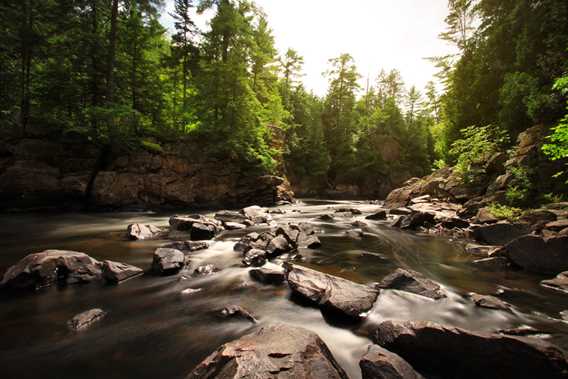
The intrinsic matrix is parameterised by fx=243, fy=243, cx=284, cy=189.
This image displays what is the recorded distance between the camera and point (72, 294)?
4391 millimetres

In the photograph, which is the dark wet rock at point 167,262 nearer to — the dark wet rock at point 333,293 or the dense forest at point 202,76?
the dark wet rock at point 333,293

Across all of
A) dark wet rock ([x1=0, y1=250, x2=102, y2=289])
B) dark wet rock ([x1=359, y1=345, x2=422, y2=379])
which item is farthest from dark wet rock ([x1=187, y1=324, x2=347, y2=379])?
dark wet rock ([x1=0, y1=250, x2=102, y2=289])

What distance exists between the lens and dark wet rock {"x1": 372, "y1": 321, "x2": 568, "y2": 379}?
2.43m

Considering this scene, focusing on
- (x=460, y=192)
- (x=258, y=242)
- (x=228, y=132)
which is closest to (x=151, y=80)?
(x=228, y=132)

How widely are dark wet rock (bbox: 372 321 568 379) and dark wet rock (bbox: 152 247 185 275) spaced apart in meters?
4.69

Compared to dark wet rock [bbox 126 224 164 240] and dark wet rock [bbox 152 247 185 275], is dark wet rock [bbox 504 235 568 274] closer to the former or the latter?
dark wet rock [bbox 152 247 185 275]

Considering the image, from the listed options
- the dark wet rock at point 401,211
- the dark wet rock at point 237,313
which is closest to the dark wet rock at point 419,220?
the dark wet rock at point 401,211

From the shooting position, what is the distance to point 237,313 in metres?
3.92

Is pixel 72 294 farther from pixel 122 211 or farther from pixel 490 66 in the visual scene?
pixel 490 66

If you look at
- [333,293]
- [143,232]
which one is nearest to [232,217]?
[143,232]

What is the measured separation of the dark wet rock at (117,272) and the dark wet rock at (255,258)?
2.39 m

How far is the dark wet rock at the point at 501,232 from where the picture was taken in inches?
304

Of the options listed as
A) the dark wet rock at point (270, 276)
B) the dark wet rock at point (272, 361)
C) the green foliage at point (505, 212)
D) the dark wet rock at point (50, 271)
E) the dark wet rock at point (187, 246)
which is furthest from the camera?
the green foliage at point (505, 212)

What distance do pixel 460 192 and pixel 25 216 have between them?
77.1 ft
